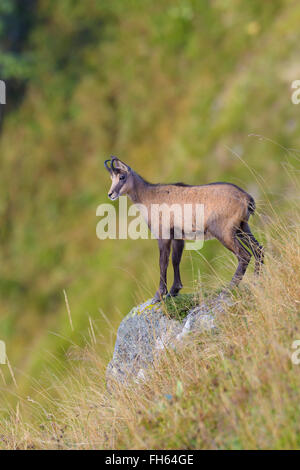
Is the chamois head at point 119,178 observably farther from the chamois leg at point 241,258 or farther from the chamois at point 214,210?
the chamois leg at point 241,258

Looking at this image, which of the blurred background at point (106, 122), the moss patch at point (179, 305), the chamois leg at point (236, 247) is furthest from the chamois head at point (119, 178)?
the blurred background at point (106, 122)

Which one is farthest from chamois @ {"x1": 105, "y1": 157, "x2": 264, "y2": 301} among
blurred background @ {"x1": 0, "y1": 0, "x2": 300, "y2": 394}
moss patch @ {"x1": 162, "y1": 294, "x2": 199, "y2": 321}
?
blurred background @ {"x1": 0, "y1": 0, "x2": 300, "y2": 394}

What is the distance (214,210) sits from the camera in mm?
6121

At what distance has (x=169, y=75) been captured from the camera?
68.3 feet

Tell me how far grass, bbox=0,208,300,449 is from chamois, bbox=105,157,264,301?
27cm

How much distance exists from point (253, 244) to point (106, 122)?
16.6 metres

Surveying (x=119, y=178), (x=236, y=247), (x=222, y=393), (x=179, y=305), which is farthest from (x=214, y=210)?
(x=222, y=393)

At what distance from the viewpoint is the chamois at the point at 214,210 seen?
607 centimetres

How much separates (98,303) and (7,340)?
416 centimetres

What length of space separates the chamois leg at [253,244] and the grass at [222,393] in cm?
11

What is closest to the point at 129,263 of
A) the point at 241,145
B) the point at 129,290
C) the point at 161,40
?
the point at 129,290

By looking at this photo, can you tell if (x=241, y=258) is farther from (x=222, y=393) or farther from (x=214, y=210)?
(x=222, y=393)

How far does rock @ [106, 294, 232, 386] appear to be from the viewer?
6.14 m

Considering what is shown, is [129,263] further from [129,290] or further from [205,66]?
[205,66]
